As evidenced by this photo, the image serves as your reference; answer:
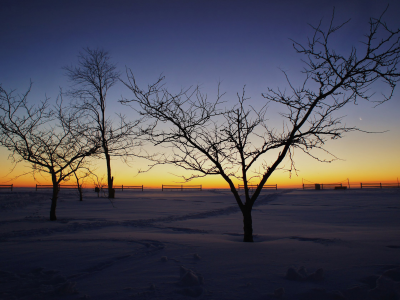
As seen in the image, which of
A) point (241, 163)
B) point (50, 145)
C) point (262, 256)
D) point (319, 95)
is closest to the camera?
point (262, 256)

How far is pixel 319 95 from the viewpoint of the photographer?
512 cm

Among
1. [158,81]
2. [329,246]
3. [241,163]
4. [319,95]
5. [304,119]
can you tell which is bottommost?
[329,246]

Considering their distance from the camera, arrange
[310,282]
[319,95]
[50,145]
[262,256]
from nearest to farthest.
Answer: [310,282], [262,256], [319,95], [50,145]

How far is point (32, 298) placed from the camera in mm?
2674

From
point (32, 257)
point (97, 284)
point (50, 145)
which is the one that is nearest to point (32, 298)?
point (97, 284)

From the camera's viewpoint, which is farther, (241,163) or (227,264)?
(241,163)

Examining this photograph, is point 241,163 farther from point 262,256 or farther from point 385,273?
point 385,273

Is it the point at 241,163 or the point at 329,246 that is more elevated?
the point at 241,163

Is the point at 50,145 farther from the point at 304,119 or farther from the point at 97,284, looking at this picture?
the point at 304,119

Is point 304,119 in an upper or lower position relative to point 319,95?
lower

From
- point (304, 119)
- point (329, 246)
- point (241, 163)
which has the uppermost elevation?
point (304, 119)

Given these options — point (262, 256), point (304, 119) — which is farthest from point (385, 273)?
point (304, 119)

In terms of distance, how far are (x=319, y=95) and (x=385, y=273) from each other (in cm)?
346

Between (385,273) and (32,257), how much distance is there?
537 cm
